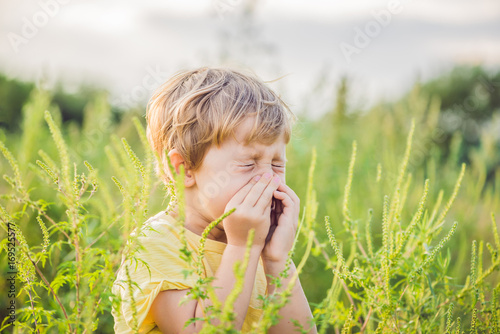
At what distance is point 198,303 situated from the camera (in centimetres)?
152

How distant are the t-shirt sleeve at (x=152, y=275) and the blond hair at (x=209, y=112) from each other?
0.90 ft

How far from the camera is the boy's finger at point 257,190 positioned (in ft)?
5.52

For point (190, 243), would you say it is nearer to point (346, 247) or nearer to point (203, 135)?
point (203, 135)

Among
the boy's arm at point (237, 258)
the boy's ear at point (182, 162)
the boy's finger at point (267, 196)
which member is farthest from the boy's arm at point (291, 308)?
the boy's ear at point (182, 162)

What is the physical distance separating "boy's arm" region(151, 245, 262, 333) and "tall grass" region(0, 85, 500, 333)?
61 mm

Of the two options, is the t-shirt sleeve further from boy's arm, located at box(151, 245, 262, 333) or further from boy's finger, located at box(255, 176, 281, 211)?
boy's finger, located at box(255, 176, 281, 211)

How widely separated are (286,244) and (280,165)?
1.14 ft

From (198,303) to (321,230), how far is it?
4.09 ft

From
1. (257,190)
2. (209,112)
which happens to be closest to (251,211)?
(257,190)

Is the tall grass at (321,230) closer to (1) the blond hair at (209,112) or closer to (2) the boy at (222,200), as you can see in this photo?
(2) the boy at (222,200)

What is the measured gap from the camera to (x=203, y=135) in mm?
1858

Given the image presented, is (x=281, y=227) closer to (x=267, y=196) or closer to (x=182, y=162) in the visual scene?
(x=267, y=196)

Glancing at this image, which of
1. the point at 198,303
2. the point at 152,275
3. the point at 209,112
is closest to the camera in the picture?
the point at 198,303

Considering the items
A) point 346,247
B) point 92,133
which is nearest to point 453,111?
point 346,247
